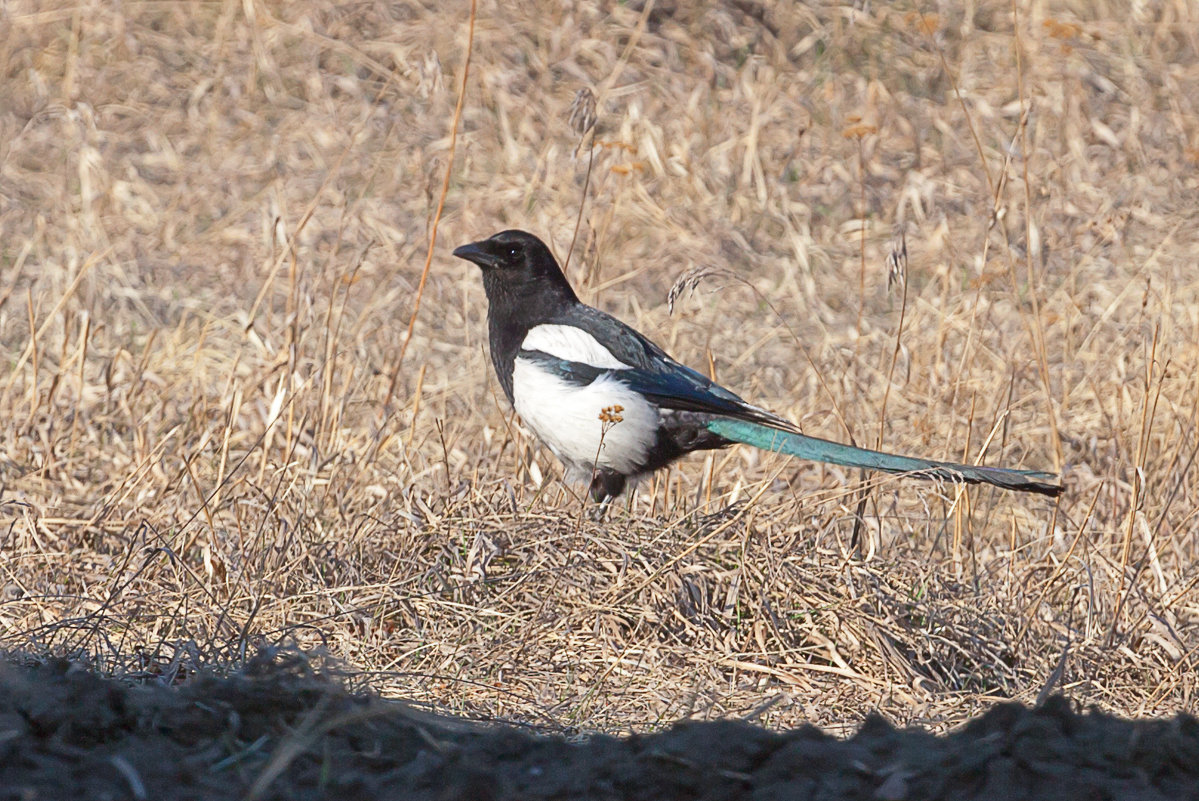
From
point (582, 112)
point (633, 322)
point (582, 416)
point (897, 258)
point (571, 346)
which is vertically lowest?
point (633, 322)

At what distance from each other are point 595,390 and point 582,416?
0.08 m

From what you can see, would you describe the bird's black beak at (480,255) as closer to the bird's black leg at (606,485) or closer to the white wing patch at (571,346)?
the white wing patch at (571,346)

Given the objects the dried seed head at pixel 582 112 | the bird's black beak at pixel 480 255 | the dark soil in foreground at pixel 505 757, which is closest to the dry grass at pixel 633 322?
the dried seed head at pixel 582 112

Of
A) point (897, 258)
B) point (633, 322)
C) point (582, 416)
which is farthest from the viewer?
point (633, 322)

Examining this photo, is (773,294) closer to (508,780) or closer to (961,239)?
(961,239)

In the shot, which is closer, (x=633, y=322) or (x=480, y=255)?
(x=480, y=255)

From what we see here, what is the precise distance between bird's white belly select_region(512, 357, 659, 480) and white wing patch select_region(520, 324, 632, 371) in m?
0.06

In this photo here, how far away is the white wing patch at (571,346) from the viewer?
4.20 m

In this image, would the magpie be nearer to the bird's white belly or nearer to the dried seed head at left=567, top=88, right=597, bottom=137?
the bird's white belly

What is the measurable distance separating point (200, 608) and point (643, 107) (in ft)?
18.8

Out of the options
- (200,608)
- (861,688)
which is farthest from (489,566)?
(861,688)

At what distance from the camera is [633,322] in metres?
6.41

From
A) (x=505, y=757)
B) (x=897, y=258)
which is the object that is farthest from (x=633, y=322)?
(x=505, y=757)

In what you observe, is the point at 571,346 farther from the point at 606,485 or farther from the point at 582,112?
the point at 582,112
